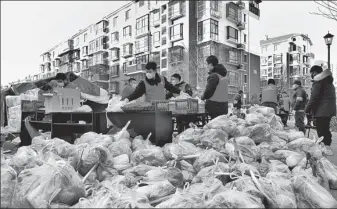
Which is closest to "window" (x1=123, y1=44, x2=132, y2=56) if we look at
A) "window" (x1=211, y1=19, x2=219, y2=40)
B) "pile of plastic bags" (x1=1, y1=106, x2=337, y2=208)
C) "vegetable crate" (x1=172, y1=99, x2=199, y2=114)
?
"window" (x1=211, y1=19, x2=219, y2=40)

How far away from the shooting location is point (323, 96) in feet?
18.4

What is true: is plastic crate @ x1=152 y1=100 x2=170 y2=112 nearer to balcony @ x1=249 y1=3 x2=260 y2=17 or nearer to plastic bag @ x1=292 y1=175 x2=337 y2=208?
plastic bag @ x1=292 y1=175 x2=337 y2=208

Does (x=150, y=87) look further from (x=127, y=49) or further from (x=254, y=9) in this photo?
(x=127, y=49)

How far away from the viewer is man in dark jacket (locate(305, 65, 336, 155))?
18.2 ft

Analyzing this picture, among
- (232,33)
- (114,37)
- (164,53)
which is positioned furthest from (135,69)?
(232,33)

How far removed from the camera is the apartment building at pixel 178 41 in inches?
1075

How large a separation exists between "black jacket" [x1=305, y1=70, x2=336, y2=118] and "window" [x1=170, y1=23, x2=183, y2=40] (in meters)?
23.4

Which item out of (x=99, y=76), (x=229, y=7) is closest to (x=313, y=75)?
(x=229, y=7)

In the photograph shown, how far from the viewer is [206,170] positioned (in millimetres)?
2781

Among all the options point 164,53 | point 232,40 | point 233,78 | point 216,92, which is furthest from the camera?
point 164,53

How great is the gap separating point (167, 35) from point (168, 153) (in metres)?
27.7

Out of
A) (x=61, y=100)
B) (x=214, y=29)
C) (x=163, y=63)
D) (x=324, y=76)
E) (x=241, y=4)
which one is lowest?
(x=61, y=100)

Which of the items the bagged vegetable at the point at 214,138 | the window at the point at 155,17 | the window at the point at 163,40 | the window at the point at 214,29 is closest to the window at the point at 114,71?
the window at the point at 155,17

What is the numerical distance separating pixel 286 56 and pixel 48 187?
177 ft
